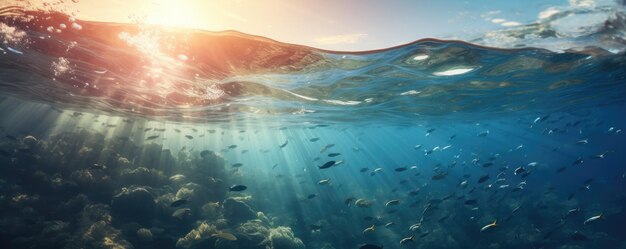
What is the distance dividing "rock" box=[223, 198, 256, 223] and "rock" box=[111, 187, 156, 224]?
4.17m

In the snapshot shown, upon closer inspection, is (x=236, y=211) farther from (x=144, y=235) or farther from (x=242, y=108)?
(x=242, y=108)

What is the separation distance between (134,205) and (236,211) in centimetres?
563

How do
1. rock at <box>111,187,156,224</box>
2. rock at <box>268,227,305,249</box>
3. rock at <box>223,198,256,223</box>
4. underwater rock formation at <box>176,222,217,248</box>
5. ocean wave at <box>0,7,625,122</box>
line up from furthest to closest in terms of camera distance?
rock at <box>223,198,256,223</box> < rock at <box>111,187,156,224</box> < rock at <box>268,227,305,249</box> < underwater rock formation at <box>176,222,217,248</box> < ocean wave at <box>0,7,625,122</box>

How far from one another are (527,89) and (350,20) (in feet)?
61.7

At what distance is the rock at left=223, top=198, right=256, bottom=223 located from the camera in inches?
749

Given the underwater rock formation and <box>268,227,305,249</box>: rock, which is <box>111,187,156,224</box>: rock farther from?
<box>268,227,305,249</box>: rock

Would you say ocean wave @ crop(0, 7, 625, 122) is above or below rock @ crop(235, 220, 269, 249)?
above

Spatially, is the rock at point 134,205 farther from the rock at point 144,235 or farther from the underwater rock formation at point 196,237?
the underwater rock formation at point 196,237

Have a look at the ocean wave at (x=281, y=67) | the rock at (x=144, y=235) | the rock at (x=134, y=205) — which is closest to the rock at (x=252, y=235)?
the rock at (x=144, y=235)

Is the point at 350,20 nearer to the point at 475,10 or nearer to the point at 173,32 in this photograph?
the point at 475,10

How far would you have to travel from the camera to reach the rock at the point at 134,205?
1653 centimetres

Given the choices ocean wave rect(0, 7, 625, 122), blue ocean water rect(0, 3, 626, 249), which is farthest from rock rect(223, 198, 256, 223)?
ocean wave rect(0, 7, 625, 122)

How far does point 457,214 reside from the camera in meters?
25.2

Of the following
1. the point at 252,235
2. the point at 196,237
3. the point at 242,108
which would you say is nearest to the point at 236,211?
the point at 252,235
